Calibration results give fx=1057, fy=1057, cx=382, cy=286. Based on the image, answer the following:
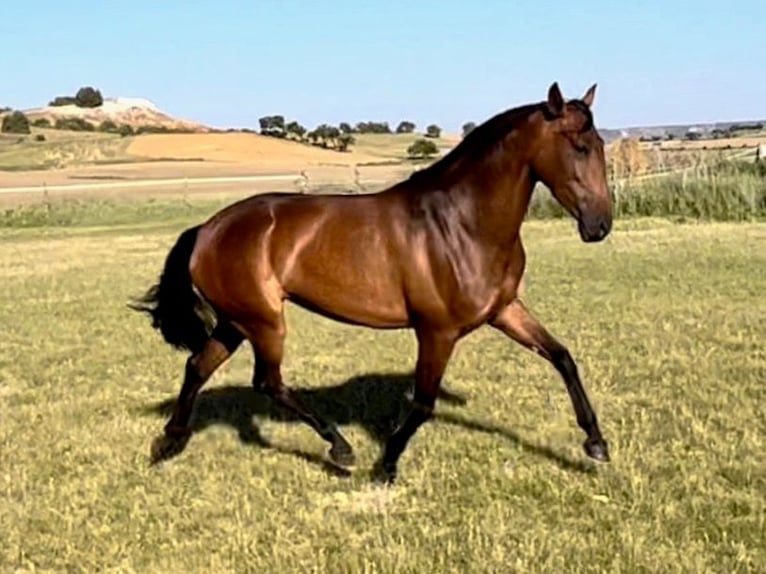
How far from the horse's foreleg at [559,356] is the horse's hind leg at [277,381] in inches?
44.5

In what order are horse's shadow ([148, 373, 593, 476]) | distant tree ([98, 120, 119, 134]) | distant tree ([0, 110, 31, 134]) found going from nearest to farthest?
horse's shadow ([148, 373, 593, 476]) → distant tree ([0, 110, 31, 134]) → distant tree ([98, 120, 119, 134])

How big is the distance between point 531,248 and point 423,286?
44.7 feet

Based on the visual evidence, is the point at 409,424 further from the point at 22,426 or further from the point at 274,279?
the point at 22,426

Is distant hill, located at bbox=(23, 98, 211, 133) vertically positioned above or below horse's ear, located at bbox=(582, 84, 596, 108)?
below

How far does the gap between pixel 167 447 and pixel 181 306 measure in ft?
2.85

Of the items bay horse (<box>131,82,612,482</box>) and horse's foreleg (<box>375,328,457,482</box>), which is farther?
horse's foreleg (<box>375,328,457,482</box>)

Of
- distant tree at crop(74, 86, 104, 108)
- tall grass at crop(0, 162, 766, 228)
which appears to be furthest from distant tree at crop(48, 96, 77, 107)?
tall grass at crop(0, 162, 766, 228)

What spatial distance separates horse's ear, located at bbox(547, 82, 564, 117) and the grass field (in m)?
1.97

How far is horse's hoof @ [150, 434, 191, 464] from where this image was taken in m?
6.44

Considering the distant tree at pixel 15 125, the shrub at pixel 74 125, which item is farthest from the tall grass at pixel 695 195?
the shrub at pixel 74 125

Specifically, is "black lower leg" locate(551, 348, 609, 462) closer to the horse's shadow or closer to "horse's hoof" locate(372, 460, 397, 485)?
the horse's shadow

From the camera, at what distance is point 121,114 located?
421 feet

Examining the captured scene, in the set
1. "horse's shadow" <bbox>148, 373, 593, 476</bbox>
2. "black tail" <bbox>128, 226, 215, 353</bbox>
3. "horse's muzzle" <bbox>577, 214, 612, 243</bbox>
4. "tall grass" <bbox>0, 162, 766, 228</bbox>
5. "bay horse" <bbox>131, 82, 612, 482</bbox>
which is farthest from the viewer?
"tall grass" <bbox>0, 162, 766, 228</bbox>

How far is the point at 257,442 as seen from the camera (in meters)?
6.81
